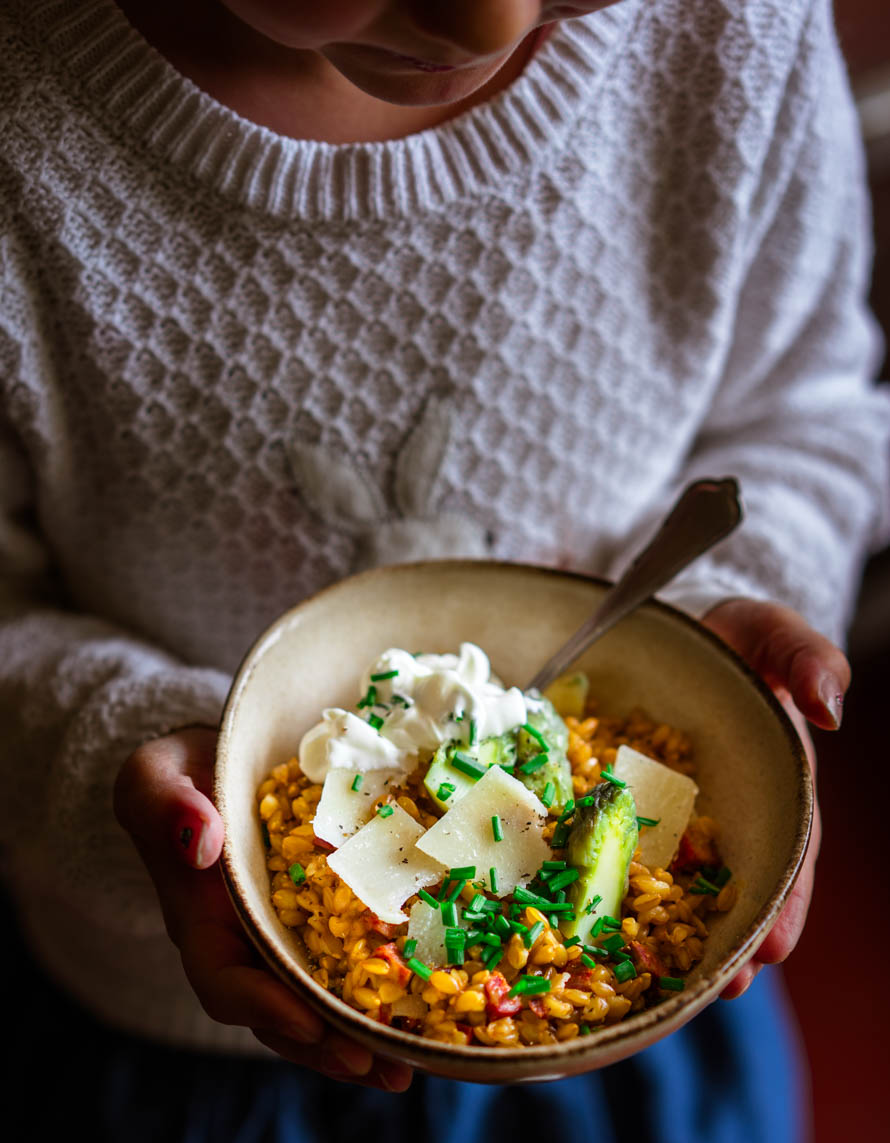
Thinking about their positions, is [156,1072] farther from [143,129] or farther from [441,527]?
[143,129]

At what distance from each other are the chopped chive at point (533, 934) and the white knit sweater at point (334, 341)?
432mm

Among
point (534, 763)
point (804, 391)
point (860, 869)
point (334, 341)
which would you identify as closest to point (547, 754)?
point (534, 763)

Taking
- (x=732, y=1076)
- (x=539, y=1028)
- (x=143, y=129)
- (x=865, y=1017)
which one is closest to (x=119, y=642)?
(x=143, y=129)

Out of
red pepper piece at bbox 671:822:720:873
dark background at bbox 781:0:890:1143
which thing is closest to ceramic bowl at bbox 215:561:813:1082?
red pepper piece at bbox 671:822:720:873

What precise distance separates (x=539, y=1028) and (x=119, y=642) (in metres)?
0.68

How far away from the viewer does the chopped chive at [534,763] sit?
Answer: 0.79m

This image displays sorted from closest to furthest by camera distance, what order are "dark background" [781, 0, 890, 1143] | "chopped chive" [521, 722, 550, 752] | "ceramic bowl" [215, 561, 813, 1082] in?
"ceramic bowl" [215, 561, 813, 1082] < "chopped chive" [521, 722, 550, 752] < "dark background" [781, 0, 890, 1143]

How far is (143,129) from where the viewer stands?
2.89 ft

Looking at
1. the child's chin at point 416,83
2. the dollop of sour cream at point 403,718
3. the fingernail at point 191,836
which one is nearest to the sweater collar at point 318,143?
the child's chin at point 416,83

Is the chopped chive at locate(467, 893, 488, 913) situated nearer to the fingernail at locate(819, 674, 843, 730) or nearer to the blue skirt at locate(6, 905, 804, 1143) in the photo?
the fingernail at locate(819, 674, 843, 730)

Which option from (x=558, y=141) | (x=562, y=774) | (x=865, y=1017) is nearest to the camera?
(x=562, y=774)

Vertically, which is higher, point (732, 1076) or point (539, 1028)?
point (539, 1028)

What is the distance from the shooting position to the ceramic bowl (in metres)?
0.60

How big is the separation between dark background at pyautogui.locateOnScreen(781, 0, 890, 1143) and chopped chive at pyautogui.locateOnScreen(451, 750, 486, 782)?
1.50m
